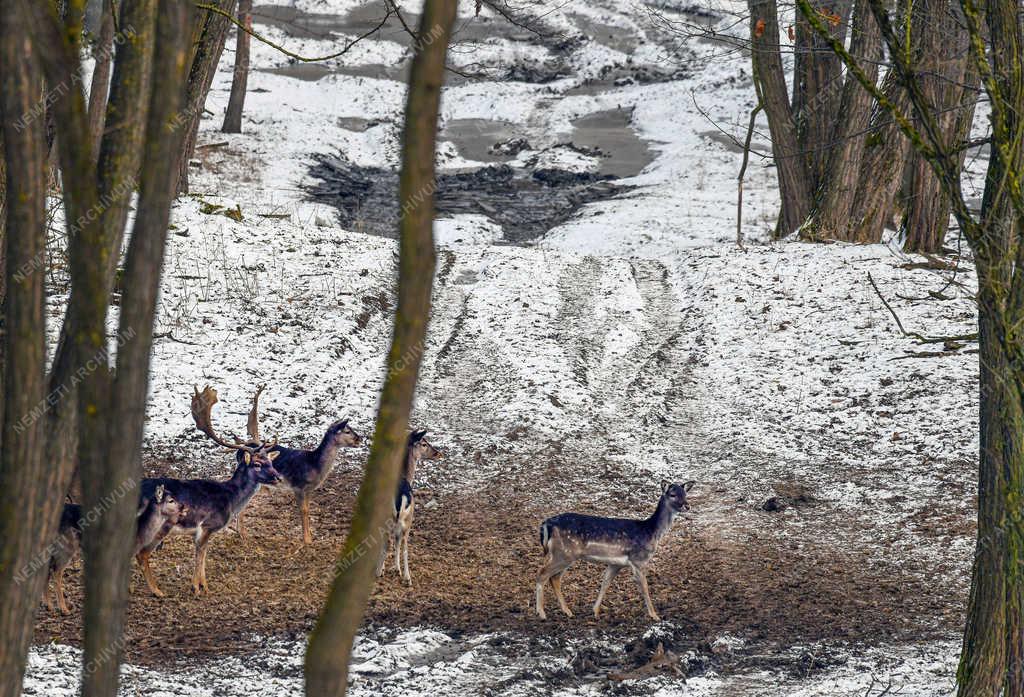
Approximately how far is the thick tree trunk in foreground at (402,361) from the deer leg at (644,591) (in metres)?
5.53

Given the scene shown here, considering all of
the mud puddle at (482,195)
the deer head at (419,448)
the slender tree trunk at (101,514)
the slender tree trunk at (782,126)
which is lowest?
the deer head at (419,448)

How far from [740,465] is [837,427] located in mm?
Answer: 1448

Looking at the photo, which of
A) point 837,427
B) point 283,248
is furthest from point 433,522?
point 283,248

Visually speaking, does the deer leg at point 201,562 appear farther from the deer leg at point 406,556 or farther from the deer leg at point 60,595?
the deer leg at point 406,556

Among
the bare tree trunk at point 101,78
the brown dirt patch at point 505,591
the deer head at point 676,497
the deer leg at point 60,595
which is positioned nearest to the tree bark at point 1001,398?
the brown dirt patch at point 505,591

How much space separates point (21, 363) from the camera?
3.91 metres

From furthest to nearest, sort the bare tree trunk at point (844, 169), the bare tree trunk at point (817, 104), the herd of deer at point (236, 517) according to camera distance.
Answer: the bare tree trunk at point (817, 104)
the bare tree trunk at point (844, 169)
the herd of deer at point (236, 517)

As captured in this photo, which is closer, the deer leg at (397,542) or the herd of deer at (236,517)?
the herd of deer at (236,517)

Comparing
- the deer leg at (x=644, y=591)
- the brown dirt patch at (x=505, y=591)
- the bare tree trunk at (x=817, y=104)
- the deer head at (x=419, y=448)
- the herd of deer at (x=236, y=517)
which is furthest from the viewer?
the bare tree trunk at (x=817, y=104)

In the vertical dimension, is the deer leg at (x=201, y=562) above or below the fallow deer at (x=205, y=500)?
below

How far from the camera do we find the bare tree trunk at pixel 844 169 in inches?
635

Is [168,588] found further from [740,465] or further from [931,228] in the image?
[931,228]

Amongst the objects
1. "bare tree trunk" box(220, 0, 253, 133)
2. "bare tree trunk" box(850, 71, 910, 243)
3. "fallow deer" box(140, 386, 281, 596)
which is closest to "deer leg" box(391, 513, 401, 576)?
"fallow deer" box(140, 386, 281, 596)

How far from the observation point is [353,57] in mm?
40656
